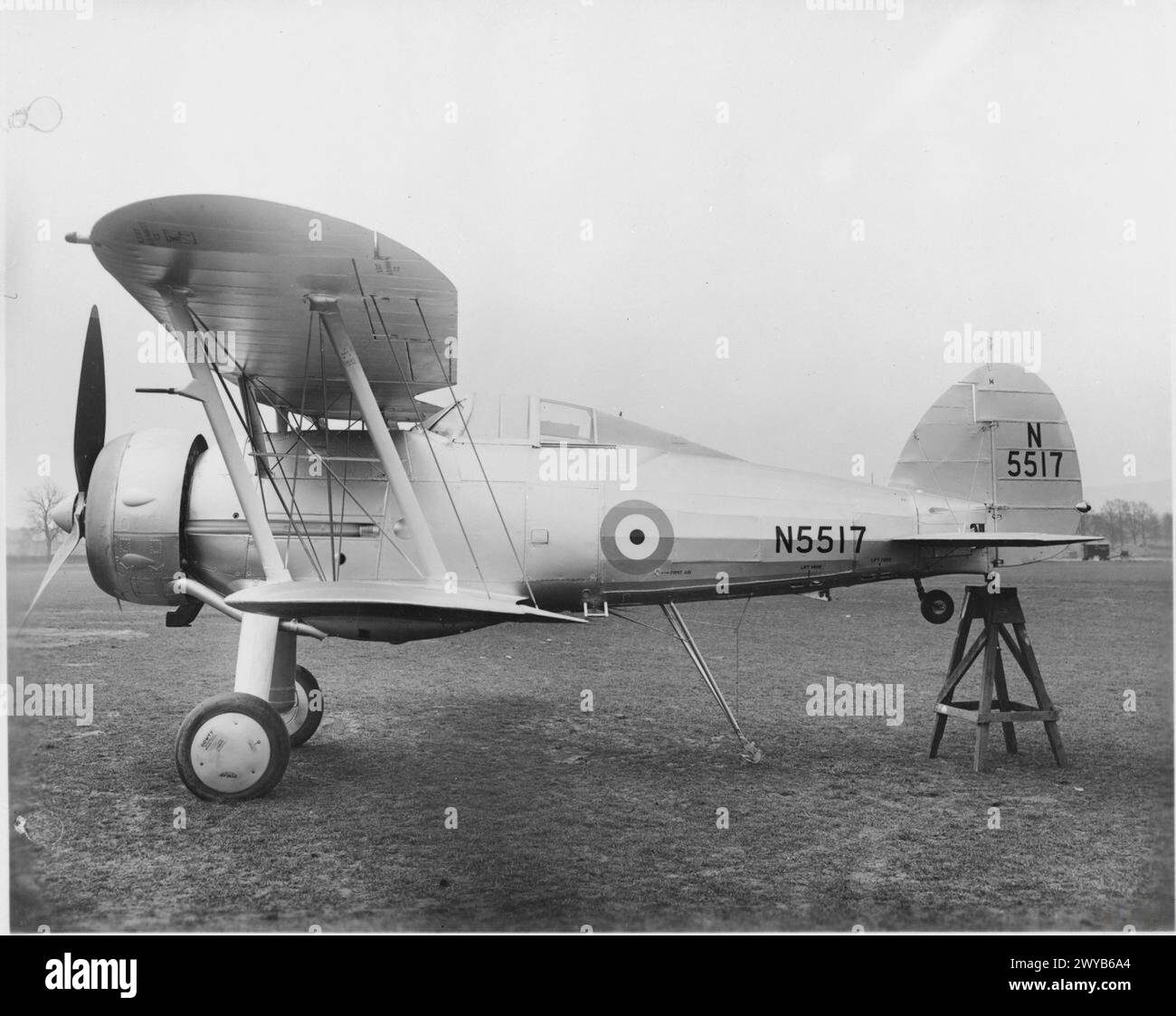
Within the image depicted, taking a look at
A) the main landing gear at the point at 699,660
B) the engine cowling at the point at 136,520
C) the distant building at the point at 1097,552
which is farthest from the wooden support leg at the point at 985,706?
the engine cowling at the point at 136,520

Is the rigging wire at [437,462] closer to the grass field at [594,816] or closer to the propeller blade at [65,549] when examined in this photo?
the grass field at [594,816]

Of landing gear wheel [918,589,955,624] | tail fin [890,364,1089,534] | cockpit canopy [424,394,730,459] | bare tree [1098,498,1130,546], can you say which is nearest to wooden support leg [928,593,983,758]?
landing gear wheel [918,589,955,624]

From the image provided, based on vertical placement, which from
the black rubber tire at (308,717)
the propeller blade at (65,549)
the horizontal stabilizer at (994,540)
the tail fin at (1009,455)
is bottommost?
the black rubber tire at (308,717)

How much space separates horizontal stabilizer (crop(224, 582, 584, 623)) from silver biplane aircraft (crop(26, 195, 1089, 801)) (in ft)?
0.07

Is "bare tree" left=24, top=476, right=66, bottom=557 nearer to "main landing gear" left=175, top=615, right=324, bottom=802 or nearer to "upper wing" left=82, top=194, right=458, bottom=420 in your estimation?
"upper wing" left=82, top=194, right=458, bottom=420

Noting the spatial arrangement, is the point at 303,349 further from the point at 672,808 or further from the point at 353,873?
the point at 672,808

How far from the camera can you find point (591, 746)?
5262mm

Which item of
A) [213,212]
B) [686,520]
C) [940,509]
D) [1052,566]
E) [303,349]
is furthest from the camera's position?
[1052,566]

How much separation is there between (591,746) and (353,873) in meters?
2.12

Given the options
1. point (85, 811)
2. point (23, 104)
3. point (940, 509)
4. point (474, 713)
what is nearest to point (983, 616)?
point (940, 509)

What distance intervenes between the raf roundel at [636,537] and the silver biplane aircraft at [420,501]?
0.01 metres

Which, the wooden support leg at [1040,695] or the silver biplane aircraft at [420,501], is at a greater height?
the silver biplane aircraft at [420,501]

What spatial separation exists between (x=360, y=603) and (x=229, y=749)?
1.12m

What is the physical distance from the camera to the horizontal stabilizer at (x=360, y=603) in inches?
139
